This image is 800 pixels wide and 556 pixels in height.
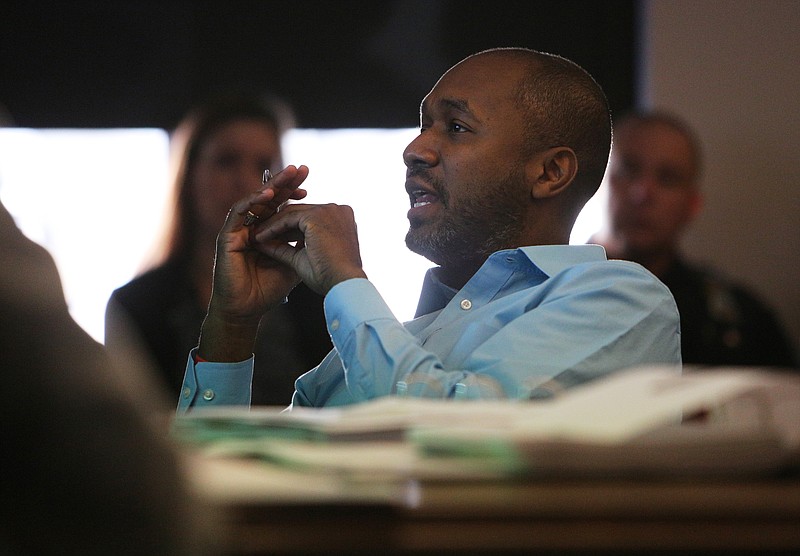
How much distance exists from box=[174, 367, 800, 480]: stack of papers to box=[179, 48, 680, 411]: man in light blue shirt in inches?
22.3

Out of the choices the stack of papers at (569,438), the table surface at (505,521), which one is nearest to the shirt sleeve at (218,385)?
the stack of papers at (569,438)

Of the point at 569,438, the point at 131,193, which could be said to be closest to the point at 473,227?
the point at 569,438

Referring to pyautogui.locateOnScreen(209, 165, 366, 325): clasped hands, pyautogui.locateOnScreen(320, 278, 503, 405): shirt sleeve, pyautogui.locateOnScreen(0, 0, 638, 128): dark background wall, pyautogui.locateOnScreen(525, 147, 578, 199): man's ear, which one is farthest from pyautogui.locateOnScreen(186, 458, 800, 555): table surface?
pyautogui.locateOnScreen(0, 0, 638, 128): dark background wall

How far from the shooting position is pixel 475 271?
67.9 inches

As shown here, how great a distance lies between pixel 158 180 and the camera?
3.83 meters

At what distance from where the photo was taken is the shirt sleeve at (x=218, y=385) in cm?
158

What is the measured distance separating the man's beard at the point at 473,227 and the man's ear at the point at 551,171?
0.09ft

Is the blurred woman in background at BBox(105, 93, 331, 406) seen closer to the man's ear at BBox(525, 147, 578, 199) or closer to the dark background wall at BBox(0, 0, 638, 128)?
the man's ear at BBox(525, 147, 578, 199)

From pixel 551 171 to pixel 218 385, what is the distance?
63 centimetres

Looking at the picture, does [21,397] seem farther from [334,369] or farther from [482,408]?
[334,369]

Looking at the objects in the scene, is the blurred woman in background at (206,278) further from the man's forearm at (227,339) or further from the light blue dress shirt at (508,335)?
the light blue dress shirt at (508,335)

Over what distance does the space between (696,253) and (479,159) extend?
8.07 ft

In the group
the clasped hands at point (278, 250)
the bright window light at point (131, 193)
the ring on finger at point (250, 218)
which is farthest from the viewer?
the bright window light at point (131, 193)

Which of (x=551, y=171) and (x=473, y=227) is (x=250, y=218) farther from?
(x=551, y=171)
